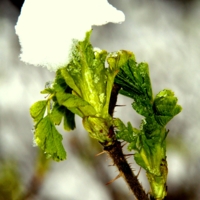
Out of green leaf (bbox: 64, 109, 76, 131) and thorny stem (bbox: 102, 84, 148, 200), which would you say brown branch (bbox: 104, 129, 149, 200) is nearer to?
thorny stem (bbox: 102, 84, 148, 200)

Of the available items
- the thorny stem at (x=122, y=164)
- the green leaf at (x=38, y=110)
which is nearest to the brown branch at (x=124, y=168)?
the thorny stem at (x=122, y=164)

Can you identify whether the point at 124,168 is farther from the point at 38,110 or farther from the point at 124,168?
the point at 38,110

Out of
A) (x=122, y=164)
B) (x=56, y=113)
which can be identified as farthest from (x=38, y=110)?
(x=122, y=164)

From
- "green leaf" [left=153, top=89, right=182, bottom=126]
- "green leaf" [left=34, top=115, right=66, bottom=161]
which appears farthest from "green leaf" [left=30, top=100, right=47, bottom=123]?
"green leaf" [left=153, top=89, right=182, bottom=126]

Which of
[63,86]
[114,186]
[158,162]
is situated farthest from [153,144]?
[114,186]

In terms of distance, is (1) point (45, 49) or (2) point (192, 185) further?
(2) point (192, 185)

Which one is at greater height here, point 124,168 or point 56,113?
point 56,113

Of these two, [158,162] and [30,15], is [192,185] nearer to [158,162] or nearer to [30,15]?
[158,162]

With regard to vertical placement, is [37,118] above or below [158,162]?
above
